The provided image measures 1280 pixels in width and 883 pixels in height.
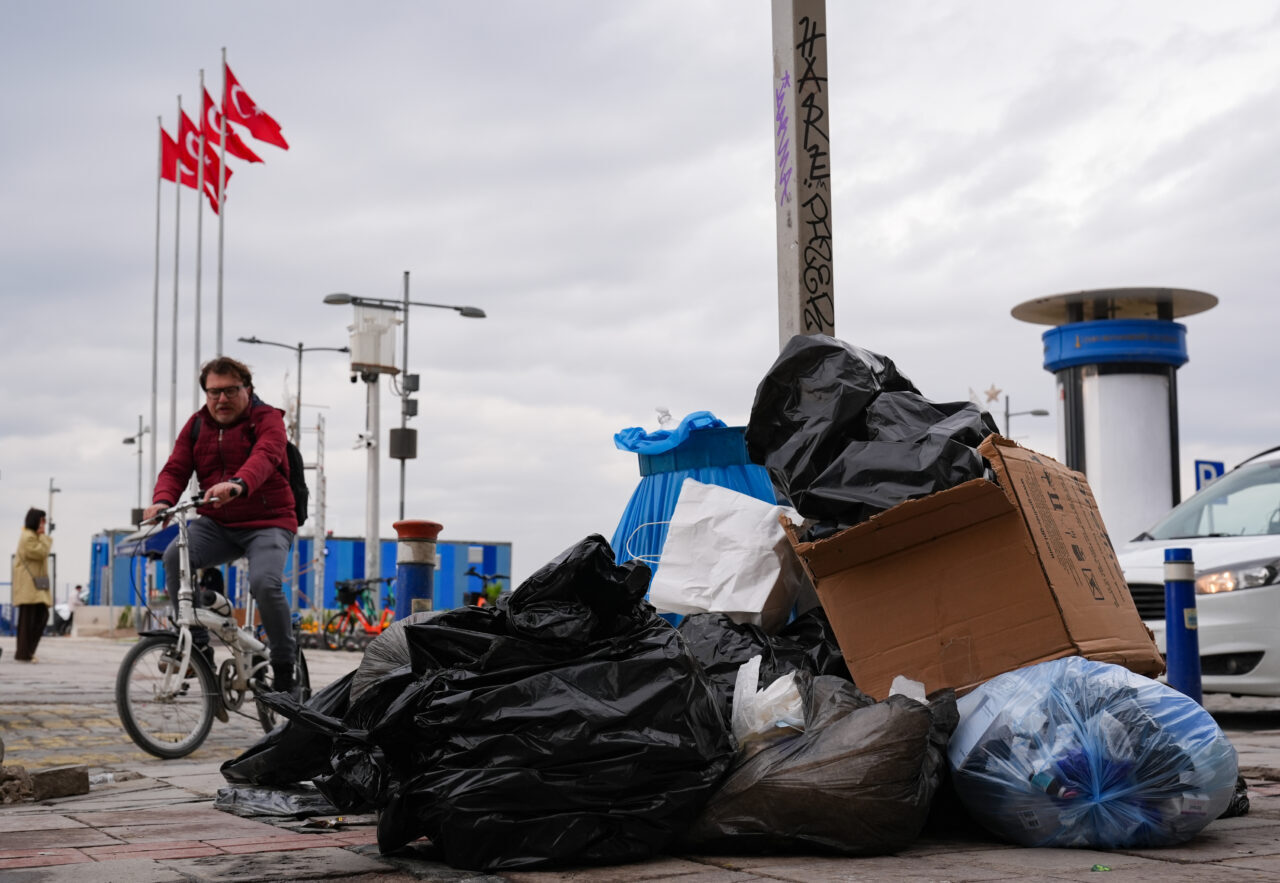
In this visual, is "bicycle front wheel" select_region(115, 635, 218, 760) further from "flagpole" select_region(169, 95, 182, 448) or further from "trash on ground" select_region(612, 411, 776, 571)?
"flagpole" select_region(169, 95, 182, 448)

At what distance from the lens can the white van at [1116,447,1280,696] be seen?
25.1ft

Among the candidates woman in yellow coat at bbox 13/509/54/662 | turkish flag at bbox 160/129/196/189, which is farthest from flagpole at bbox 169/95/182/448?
woman in yellow coat at bbox 13/509/54/662

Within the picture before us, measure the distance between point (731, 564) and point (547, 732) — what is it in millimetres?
1368

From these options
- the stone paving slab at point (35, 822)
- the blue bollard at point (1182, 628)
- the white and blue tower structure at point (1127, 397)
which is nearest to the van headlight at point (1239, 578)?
the blue bollard at point (1182, 628)

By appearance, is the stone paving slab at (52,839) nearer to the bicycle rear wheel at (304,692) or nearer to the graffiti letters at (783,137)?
the bicycle rear wheel at (304,692)

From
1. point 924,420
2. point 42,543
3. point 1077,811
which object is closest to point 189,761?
point 924,420

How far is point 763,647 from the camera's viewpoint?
4.19m

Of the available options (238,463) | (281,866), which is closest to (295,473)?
(238,463)

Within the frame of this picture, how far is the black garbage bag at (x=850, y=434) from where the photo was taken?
392 centimetres

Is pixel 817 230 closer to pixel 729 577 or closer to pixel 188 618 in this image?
pixel 729 577

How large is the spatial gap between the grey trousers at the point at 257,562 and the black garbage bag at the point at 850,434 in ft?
9.35

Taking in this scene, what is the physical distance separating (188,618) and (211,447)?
829 mm

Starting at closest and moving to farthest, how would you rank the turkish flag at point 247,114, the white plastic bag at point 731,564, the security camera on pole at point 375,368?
the white plastic bag at point 731,564, the security camera on pole at point 375,368, the turkish flag at point 247,114

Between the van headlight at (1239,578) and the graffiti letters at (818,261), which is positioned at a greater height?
the graffiti letters at (818,261)
